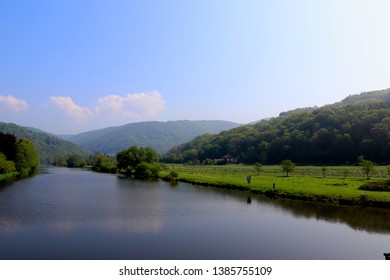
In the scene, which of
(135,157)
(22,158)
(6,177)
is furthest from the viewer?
(135,157)


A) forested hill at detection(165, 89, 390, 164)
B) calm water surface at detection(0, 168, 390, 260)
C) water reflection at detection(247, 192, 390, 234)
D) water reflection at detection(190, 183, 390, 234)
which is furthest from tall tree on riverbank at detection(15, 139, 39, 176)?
forested hill at detection(165, 89, 390, 164)

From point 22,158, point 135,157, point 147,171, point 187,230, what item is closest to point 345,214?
point 187,230

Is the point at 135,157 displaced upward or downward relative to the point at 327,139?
downward

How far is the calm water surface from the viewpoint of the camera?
24.9 meters

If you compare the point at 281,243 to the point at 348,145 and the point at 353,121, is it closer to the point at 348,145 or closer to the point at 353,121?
the point at 348,145

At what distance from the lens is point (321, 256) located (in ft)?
81.3

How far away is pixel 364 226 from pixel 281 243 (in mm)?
12073

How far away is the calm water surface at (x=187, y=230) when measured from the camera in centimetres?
2491

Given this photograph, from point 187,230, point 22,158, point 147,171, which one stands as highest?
point 22,158

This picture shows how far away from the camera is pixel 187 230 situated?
31.1 metres

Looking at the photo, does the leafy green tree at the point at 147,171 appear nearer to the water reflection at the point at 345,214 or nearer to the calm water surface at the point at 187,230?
the calm water surface at the point at 187,230

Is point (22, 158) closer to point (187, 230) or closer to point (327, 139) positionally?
point (187, 230)

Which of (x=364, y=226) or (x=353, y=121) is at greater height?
(x=353, y=121)

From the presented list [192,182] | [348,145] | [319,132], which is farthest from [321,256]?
[319,132]
